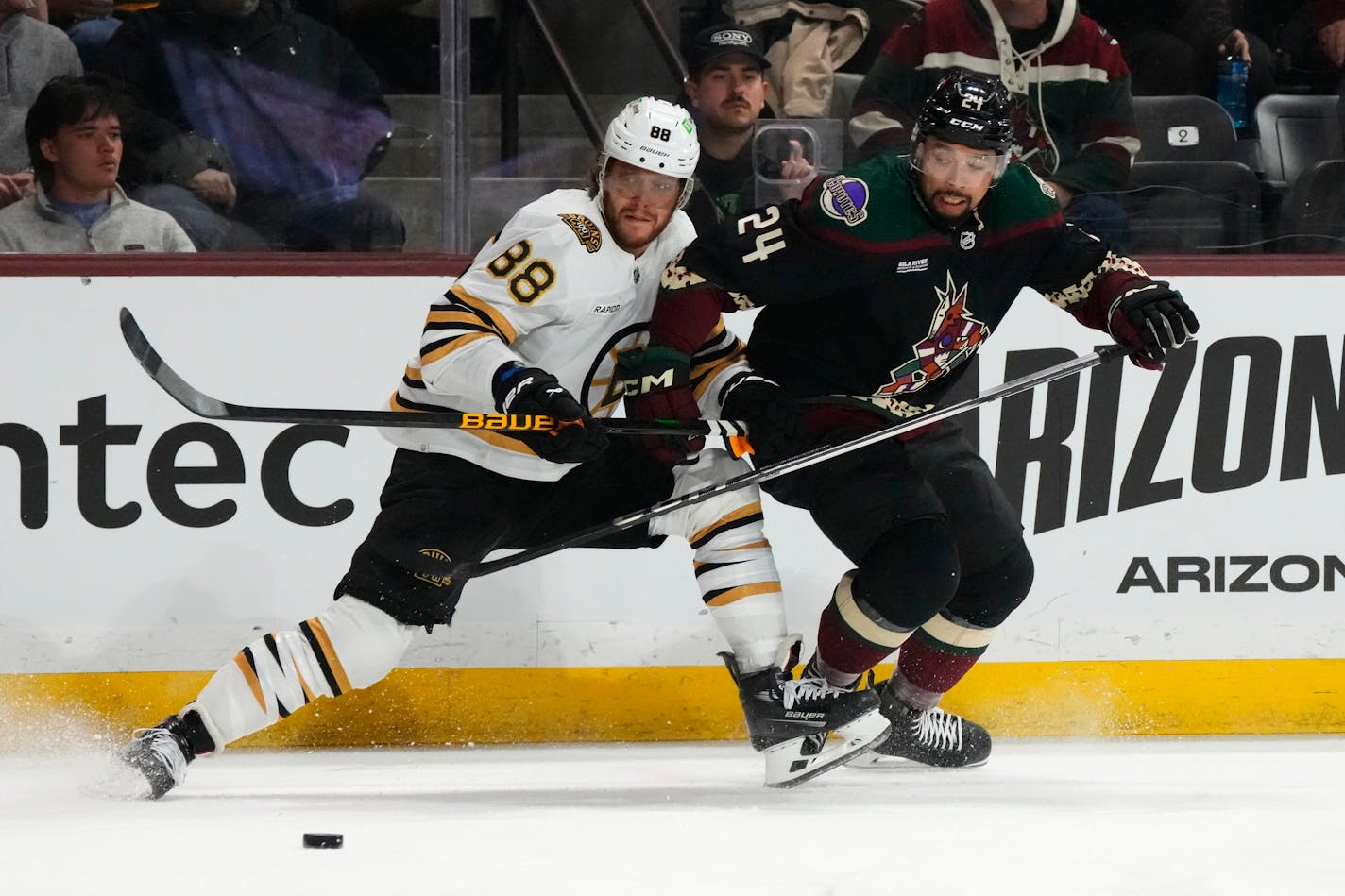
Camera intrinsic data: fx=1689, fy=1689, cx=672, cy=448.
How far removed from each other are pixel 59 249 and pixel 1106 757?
2312 mm


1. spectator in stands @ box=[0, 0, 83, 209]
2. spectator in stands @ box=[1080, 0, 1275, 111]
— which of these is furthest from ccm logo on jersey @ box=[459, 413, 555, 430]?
spectator in stands @ box=[1080, 0, 1275, 111]

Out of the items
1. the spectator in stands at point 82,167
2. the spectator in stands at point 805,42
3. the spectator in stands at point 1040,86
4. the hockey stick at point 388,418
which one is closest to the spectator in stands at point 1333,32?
the spectator in stands at point 1040,86

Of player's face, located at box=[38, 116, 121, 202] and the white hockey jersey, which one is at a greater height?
player's face, located at box=[38, 116, 121, 202]

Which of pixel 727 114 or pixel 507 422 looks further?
pixel 727 114

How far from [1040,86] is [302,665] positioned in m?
1.88

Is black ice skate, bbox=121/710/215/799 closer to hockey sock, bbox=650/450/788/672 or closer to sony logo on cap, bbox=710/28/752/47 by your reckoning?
hockey sock, bbox=650/450/788/672

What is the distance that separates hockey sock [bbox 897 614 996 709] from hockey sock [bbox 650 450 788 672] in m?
0.35

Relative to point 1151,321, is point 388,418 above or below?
below

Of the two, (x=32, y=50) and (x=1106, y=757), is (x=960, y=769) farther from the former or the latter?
(x=32, y=50)

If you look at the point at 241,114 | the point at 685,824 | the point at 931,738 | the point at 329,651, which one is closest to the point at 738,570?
the point at 685,824

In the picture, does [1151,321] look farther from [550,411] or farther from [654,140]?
[550,411]

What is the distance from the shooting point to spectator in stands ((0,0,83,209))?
342 centimetres

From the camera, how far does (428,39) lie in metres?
3.46

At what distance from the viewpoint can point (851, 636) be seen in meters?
2.90
